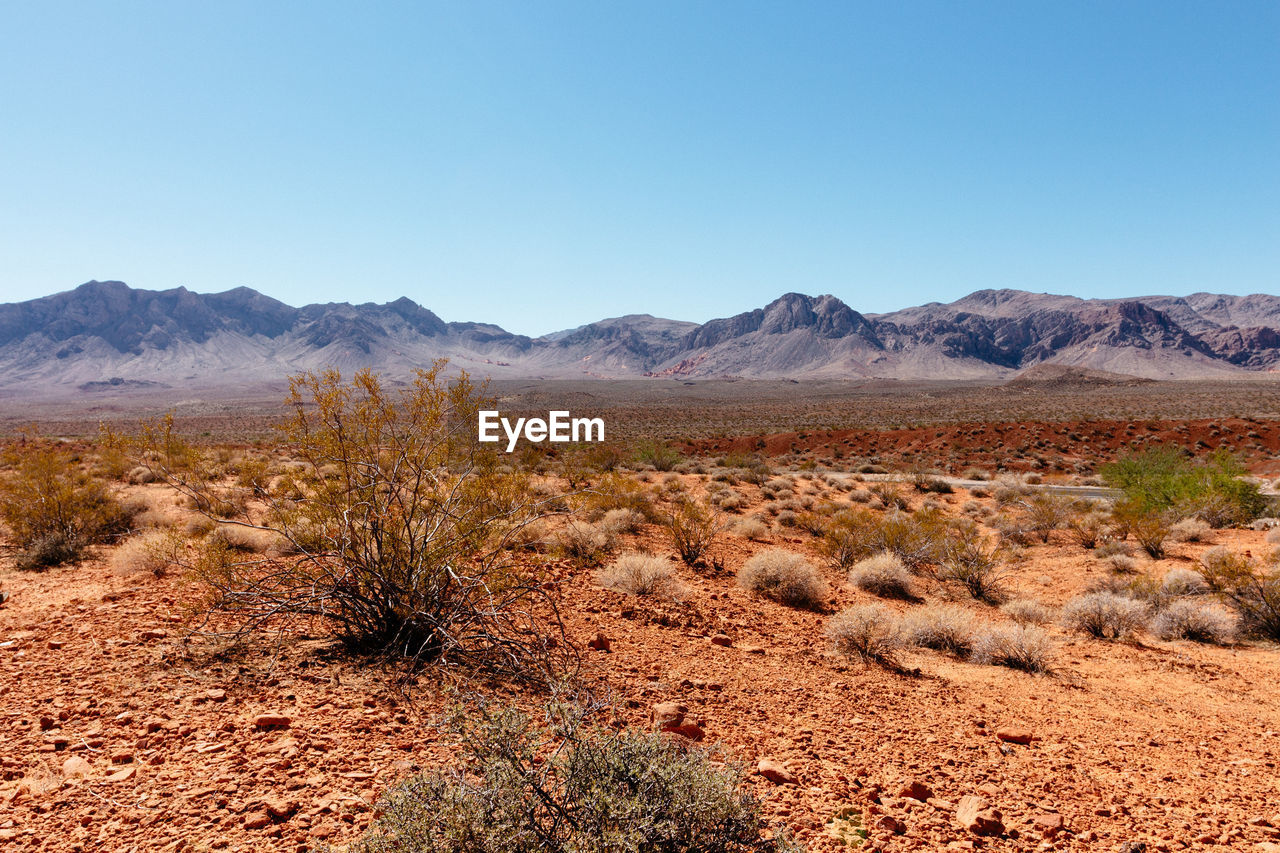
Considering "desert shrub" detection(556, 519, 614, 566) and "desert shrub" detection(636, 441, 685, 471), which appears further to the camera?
"desert shrub" detection(636, 441, 685, 471)

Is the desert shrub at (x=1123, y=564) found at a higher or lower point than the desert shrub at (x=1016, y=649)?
lower

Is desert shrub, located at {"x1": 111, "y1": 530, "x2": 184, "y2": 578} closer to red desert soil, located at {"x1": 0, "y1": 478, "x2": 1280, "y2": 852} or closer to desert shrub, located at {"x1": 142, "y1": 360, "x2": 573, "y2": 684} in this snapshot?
red desert soil, located at {"x1": 0, "y1": 478, "x2": 1280, "y2": 852}

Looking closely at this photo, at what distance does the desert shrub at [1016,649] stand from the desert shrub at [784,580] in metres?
2.31

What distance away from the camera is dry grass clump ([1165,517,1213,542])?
14242 millimetres

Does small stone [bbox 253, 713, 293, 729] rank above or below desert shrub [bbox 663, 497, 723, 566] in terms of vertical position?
above

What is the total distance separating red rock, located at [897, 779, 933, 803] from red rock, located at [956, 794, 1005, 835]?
177 mm

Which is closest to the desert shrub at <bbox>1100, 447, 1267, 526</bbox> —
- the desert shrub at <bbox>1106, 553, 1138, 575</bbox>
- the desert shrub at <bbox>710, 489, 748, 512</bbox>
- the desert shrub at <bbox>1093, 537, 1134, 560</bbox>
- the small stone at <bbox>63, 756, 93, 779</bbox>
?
the desert shrub at <bbox>1093, 537, 1134, 560</bbox>

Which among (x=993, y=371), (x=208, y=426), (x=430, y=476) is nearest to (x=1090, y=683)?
(x=430, y=476)

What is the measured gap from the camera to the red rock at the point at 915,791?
12.7 ft

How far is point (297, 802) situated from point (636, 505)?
1053 centimetres

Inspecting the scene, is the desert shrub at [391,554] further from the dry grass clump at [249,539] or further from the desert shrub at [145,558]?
the dry grass clump at [249,539]

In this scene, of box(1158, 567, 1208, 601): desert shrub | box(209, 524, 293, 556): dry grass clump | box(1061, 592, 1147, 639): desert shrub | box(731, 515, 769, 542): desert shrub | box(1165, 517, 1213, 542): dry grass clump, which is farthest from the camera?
box(1165, 517, 1213, 542): dry grass clump

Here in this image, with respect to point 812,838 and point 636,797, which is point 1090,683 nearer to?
point 812,838

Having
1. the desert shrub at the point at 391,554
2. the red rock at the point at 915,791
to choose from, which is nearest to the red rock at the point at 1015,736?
the red rock at the point at 915,791
